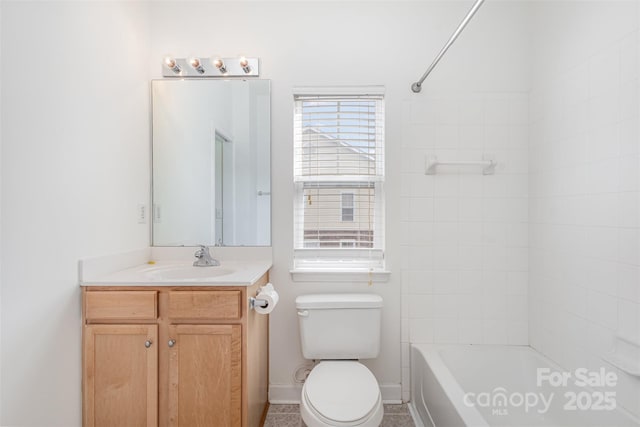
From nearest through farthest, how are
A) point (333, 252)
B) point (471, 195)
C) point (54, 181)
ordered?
point (54, 181), point (471, 195), point (333, 252)

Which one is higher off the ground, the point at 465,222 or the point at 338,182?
the point at 338,182

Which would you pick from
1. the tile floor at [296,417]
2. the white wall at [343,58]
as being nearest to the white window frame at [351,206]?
the white wall at [343,58]

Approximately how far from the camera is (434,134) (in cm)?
199

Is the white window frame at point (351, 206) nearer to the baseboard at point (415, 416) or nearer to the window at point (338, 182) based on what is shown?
the window at point (338, 182)

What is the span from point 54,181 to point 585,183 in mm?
2344

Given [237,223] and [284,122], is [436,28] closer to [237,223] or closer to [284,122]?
[284,122]

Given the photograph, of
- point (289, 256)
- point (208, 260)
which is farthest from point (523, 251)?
point (208, 260)

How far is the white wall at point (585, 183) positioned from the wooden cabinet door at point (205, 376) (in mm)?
1627

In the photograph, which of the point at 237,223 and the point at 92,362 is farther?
the point at 237,223

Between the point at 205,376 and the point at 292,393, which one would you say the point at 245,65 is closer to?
the point at 205,376

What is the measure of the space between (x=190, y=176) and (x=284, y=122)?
68 centimetres

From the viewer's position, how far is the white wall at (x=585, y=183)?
134cm

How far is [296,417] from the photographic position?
6.20 feet

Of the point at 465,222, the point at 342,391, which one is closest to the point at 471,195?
the point at 465,222
